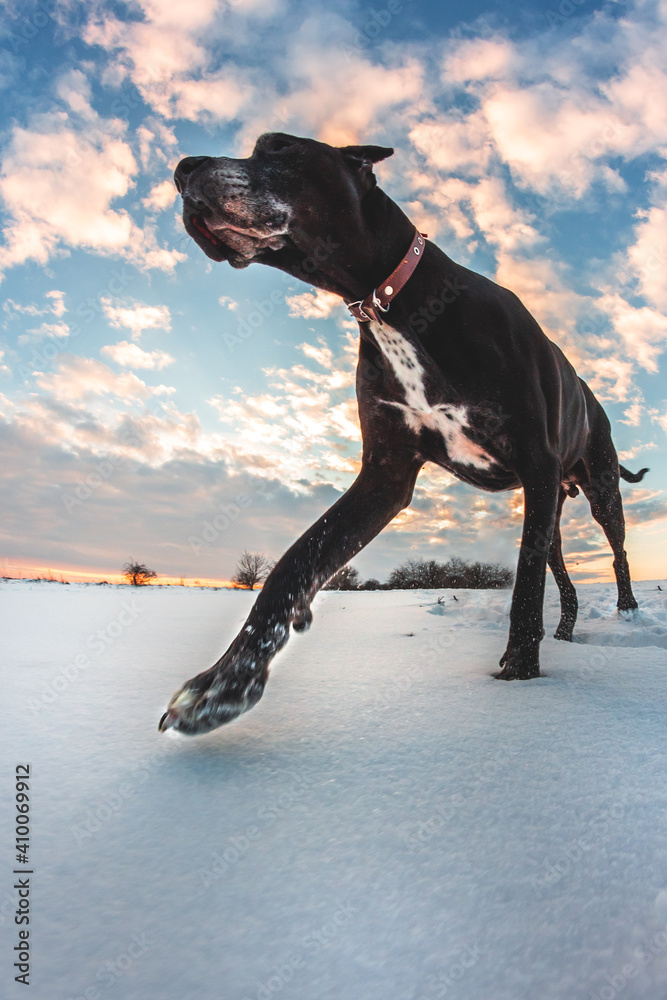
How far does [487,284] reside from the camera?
91.0 inches

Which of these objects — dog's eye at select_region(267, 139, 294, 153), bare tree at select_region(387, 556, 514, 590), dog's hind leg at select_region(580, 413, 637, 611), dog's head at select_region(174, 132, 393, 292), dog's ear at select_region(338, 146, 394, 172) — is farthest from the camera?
bare tree at select_region(387, 556, 514, 590)

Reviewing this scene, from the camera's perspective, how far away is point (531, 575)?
207cm

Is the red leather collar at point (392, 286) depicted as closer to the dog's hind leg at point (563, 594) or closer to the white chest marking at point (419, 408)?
the white chest marking at point (419, 408)

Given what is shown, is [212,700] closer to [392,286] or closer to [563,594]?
[392,286]

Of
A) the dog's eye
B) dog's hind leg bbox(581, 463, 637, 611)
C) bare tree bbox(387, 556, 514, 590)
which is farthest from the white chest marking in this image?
bare tree bbox(387, 556, 514, 590)

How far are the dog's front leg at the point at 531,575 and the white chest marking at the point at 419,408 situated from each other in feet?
0.75

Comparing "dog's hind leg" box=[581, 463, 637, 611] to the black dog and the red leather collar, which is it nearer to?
the black dog

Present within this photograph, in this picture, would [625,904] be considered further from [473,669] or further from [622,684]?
[473,669]

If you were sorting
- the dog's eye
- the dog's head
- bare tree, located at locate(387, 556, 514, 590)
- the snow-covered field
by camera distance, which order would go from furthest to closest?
Answer: bare tree, located at locate(387, 556, 514, 590)
the dog's eye
the dog's head
the snow-covered field

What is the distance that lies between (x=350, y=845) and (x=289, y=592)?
946 mm

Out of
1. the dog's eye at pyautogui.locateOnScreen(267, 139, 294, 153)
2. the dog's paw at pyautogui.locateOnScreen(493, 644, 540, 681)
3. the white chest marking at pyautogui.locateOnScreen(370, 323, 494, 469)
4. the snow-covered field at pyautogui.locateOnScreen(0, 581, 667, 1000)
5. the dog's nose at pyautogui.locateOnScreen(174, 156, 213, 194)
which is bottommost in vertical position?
the snow-covered field at pyautogui.locateOnScreen(0, 581, 667, 1000)

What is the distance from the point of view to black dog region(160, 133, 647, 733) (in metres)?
1.94

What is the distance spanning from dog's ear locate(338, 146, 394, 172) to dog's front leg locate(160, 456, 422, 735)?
1115mm

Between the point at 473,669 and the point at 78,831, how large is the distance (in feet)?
4.85
